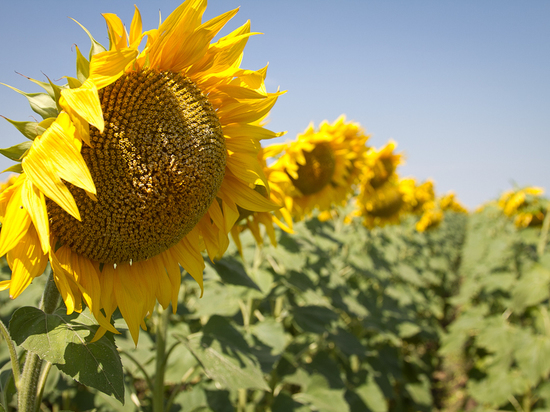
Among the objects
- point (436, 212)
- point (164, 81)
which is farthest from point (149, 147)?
point (436, 212)

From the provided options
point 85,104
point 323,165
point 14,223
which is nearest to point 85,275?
point 14,223

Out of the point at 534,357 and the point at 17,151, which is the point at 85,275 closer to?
the point at 17,151

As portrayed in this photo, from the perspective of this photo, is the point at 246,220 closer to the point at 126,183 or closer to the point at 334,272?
the point at 126,183

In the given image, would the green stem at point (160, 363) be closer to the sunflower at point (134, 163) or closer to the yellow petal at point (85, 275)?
the sunflower at point (134, 163)

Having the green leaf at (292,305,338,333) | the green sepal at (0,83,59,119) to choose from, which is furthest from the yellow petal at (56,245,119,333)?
the green leaf at (292,305,338,333)

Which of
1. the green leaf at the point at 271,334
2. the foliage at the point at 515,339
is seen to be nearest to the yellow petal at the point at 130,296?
the green leaf at the point at 271,334

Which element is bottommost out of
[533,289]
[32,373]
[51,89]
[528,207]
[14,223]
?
[32,373]

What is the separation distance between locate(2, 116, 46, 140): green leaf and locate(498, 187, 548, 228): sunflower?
7508mm

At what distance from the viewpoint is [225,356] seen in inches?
65.2

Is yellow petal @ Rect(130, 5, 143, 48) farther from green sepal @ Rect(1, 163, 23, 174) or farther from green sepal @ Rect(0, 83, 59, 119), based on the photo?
green sepal @ Rect(1, 163, 23, 174)

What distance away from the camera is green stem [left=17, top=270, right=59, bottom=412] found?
43.3 inches

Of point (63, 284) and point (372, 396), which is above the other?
point (63, 284)

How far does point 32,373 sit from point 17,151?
62 cm

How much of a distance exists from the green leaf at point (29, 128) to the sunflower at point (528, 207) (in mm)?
7508
